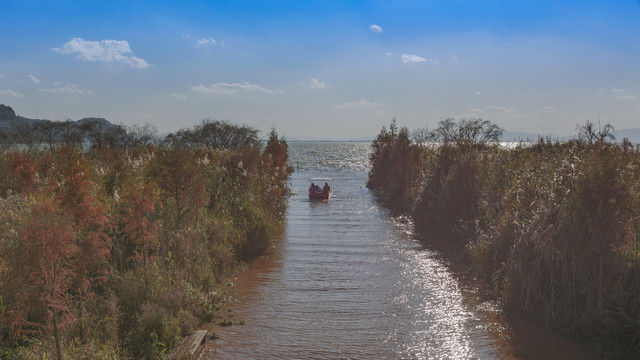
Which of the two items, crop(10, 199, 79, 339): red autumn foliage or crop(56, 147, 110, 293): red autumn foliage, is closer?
crop(10, 199, 79, 339): red autumn foliage

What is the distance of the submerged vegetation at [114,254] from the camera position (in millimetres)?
4992

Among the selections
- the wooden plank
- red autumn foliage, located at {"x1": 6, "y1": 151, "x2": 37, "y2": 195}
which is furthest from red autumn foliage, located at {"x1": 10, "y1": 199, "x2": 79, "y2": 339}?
red autumn foliage, located at {"x1": 6, "y1": 151, "x2": 37, "y2": 195}

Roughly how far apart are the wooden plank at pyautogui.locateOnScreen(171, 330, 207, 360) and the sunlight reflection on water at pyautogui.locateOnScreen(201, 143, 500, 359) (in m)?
0.19

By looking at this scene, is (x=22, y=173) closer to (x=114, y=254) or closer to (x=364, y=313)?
(x=114, y=254)

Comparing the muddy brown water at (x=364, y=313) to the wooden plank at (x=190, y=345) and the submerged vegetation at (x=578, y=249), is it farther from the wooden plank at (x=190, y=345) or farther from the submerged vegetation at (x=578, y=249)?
the submerged vegetation at (x=578, y=249)

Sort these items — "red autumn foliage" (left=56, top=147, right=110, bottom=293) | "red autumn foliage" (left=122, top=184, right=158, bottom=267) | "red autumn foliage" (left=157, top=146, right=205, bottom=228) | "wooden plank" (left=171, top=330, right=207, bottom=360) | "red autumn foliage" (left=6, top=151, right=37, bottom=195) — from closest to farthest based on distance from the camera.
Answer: "wooden plank" (left=171, top=330, right=207, bottom=360) → "red autumn foliage" (left=56, top=147, right=110, bottom=293) → "red autumn foliage" (left=122, top=184, right=158, bottom=267) → "red autumn foliage" (left=157, top=146, right=205, bottom=228) → "red autumn foliage" (left=6, top=151, right=37, bottom=195)

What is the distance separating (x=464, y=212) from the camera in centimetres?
1377

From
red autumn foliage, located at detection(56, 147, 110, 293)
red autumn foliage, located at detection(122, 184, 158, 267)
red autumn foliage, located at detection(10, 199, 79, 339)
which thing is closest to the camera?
red autumn foliage, located at detection(10, 199, 79, 339)

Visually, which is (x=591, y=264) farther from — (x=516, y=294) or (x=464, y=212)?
(x=464, y=212)

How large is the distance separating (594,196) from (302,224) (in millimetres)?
12494

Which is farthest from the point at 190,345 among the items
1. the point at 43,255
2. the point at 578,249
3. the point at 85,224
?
the point at 578,249

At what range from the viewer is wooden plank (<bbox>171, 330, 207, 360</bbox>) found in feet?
19.9

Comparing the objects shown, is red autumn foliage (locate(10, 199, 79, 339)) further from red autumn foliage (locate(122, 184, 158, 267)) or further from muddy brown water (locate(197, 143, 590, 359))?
muddy brown water (locate(197, 143, 590, 359))

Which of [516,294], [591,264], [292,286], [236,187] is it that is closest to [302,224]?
[236,187]
